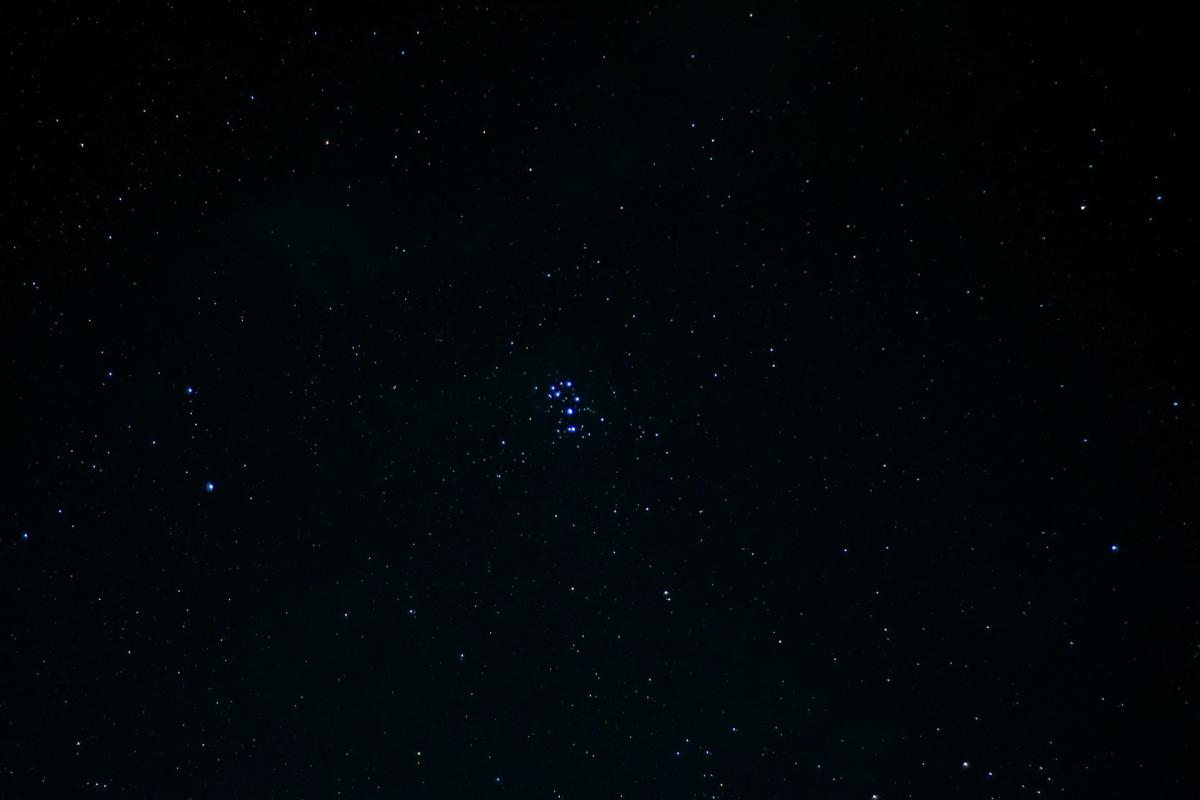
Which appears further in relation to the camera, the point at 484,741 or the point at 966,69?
the point at 484,741

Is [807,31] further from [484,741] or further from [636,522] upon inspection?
[484,741]

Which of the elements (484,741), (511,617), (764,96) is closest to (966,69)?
(764,96)

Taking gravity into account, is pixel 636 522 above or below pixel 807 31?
below

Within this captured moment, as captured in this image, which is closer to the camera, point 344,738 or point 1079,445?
point 1079,445

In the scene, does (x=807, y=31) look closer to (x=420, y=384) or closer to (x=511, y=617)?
(x=420, y=384)

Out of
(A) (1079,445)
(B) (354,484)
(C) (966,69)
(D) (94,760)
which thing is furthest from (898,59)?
(D) (94,760)

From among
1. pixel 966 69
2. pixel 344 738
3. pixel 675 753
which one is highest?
pixel 966 69
